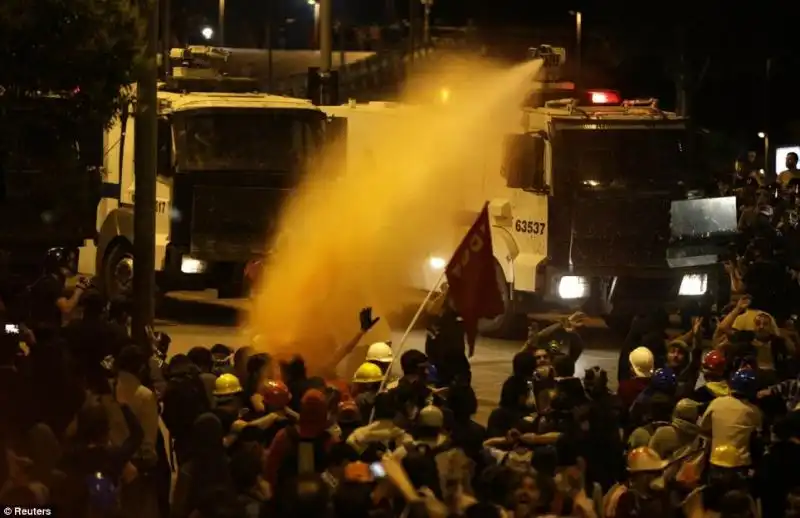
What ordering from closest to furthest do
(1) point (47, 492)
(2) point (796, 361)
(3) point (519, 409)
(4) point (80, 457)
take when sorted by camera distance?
(1) point (47, 492) → (4) point (80, 457) → (3) point (519, 409) → (2) point (796, 361)

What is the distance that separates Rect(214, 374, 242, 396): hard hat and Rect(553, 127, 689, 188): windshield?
350 inches

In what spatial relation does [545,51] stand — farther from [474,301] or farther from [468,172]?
[474,301]

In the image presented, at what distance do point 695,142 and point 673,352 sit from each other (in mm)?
7817

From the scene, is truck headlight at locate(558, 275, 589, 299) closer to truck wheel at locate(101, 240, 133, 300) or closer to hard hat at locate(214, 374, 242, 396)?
truck wheel at locate(101, 240, 133, 300)

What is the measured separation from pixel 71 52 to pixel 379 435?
3.98 meters

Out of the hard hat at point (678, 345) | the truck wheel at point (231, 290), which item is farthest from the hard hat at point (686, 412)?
the truck wheel at point (231, 290)

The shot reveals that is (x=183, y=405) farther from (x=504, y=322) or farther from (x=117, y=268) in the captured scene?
(x=117, y=268)

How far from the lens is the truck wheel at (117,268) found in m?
20.8

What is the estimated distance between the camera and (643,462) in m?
8.84

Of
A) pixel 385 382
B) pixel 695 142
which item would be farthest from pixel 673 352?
pixel 695 142

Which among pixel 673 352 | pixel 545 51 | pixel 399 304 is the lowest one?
pixel 399 304

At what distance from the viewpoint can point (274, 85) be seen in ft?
180

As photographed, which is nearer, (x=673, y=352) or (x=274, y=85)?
(x=673, y=352)

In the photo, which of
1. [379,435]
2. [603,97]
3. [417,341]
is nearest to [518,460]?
[379,435]
